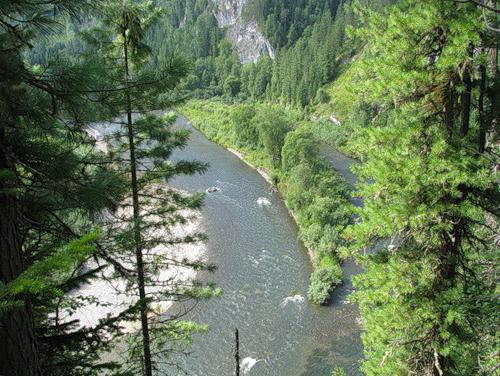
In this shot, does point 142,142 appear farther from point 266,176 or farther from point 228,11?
point 228,11

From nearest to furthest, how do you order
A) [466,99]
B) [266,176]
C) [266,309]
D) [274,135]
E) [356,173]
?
[466,99], [356,173], [266,309], [274,135], [266,176]

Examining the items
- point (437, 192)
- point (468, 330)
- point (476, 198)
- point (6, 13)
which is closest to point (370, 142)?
point (437, 192)

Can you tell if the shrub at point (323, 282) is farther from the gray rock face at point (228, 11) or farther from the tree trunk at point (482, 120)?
the gray rock face at point (228, 11)

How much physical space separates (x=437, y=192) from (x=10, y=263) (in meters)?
5.71

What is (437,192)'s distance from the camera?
6309 millimetres

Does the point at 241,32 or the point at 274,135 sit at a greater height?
the point at 241,32

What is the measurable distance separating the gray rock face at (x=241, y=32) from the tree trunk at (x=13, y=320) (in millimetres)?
111468

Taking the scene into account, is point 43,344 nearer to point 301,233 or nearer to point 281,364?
point 281,364

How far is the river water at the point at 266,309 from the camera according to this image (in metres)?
20.6

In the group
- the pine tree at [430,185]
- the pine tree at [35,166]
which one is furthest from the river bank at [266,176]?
the pine tree at [35,166]

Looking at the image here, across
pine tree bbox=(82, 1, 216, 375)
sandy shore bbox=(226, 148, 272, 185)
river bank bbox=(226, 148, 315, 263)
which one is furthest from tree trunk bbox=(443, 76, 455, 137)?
sandy shore bbox=(226, 148, 272, 185)

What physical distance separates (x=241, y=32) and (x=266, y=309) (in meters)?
111

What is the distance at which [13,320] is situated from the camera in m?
3.60

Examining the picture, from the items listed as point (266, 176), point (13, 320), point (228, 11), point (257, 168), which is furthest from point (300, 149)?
point (228, 11)
